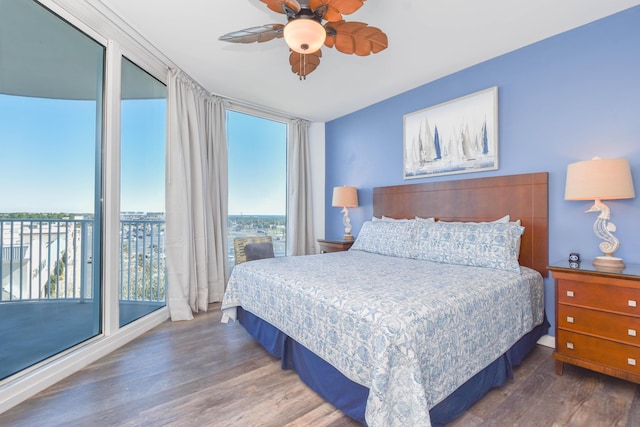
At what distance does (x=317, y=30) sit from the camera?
1703mm

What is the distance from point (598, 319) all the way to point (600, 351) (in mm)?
205

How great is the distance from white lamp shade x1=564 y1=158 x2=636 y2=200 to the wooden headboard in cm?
49

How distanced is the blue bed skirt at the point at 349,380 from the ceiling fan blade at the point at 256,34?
2098 millimetres

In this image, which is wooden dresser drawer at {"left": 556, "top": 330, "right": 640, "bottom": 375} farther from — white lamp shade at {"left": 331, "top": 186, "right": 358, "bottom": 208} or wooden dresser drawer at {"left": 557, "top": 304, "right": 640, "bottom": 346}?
white lamp shade at {"left": 331, "top": 186, "right": 358, "bottom": 208}

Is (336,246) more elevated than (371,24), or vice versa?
(371,24)

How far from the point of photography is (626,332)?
1.76m

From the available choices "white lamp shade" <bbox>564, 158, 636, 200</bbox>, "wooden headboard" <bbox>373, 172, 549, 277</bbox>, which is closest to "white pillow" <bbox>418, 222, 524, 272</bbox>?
→ "wooden headboard" <bbox>373, 172, 549, 277</bbox>

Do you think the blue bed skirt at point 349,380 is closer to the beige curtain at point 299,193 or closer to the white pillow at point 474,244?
the white pillow at point 474,244

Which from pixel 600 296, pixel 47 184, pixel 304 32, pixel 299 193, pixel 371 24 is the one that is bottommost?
pixel 600 296

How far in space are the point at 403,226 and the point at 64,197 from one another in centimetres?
307

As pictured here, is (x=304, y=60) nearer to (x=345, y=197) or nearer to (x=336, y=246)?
(x=345, y=197)

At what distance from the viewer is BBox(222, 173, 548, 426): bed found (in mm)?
1264

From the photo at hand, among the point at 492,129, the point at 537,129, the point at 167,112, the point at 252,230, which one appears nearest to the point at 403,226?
the point at 492,129

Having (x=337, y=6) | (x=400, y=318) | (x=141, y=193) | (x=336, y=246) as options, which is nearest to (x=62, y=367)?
(x=141, y=193)
